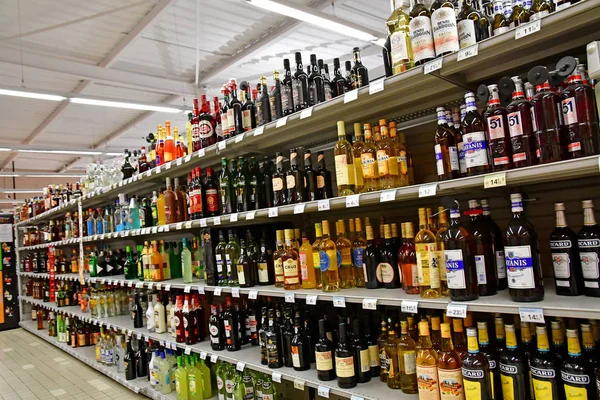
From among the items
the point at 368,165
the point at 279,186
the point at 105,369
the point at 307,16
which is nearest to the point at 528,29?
the point at 368,165

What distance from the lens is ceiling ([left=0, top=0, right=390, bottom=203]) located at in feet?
19.9

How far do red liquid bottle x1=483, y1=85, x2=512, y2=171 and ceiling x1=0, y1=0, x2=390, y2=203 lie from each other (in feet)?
14.8

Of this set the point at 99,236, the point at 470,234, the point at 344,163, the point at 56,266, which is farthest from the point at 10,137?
the point at 470,234

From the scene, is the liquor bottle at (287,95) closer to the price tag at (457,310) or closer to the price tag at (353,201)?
the price tag at (353,201)

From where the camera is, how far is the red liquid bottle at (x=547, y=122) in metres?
1.61

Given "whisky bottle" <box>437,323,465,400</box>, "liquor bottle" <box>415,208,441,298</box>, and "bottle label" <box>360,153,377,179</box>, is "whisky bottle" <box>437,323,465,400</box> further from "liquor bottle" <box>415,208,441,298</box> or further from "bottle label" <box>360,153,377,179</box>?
"bottle label" <box>360,153,377,179</box>

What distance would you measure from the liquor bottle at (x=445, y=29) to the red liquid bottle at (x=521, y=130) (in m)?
0.34

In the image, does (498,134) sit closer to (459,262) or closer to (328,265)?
(459,262)

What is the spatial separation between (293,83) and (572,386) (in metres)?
2.12

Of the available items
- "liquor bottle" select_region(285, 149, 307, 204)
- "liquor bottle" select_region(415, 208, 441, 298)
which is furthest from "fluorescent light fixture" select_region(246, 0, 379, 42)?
"liquor bottle" select_region(415, 208, 441, 298)

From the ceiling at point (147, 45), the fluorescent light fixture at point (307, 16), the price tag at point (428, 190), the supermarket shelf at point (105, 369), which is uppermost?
the ceiling at point (147, 45)

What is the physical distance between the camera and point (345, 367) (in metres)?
2.29

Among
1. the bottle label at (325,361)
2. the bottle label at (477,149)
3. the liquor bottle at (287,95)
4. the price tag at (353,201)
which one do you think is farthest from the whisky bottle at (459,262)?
the liquor bottle at (287,95)

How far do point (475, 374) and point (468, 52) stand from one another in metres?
1.33
